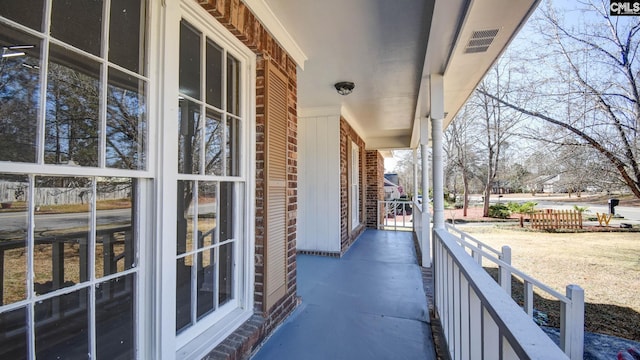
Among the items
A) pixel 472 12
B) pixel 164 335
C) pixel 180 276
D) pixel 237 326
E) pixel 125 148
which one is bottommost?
pixel 237 326

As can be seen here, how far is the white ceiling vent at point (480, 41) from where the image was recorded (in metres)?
2.19

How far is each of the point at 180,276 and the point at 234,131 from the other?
42.3 inches

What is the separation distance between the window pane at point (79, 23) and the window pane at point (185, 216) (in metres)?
0.79

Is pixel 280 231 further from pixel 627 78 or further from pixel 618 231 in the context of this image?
pixel 618 231

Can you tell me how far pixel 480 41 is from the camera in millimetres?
2326

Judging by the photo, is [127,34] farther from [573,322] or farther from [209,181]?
[573,322]

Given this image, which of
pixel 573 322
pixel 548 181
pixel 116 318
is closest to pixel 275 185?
pixel 116 318

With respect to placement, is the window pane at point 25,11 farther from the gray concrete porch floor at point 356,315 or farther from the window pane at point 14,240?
the gray concrete porch floor at point 356,315

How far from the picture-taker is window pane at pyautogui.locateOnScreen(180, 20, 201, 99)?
6.02ft

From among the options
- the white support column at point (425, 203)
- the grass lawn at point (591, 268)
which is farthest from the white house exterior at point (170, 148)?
the grass lawn at point (591, 268)

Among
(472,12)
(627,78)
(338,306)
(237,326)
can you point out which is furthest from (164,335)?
(627,78)

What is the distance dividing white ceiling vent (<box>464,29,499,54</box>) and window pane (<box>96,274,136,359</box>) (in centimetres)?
261

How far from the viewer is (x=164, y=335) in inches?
61.4

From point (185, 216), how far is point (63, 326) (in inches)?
29.6
